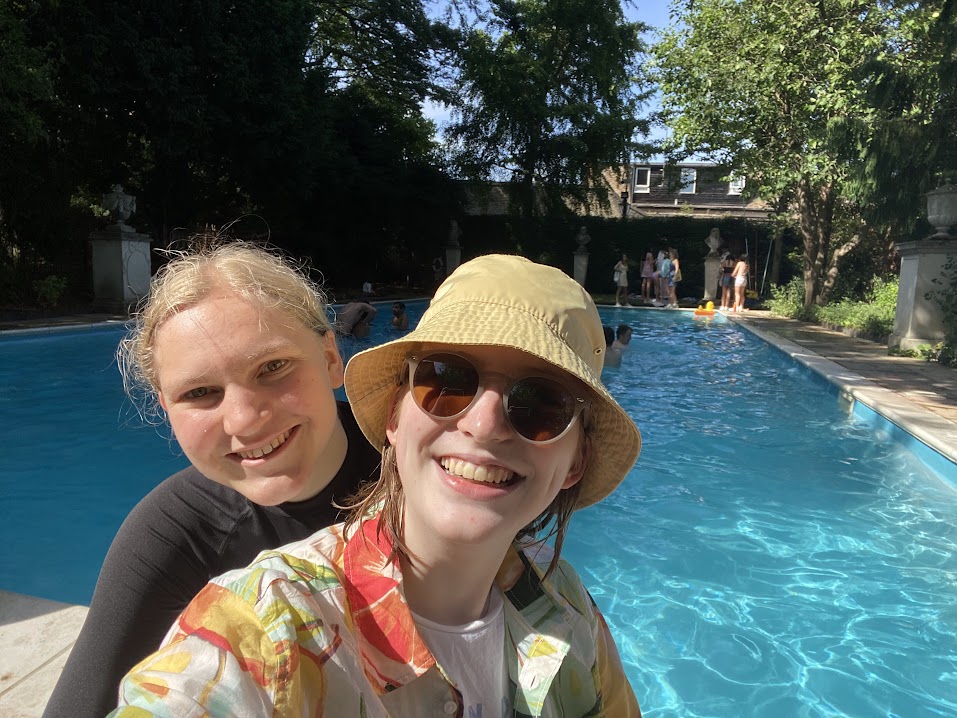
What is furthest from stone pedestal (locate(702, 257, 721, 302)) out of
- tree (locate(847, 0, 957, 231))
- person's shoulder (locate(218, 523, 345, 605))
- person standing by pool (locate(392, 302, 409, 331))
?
person's shoulder (locate(218, 523, 345, 605))

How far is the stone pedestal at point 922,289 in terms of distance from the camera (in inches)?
452

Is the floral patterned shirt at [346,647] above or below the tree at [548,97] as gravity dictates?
below

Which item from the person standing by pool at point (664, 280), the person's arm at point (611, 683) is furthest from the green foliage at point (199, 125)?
the person's arm at point (611, 683)

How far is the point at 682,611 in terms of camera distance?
445 cm

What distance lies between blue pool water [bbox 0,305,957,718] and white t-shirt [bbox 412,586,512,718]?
9.28 feet

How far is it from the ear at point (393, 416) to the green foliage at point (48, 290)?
15439mm

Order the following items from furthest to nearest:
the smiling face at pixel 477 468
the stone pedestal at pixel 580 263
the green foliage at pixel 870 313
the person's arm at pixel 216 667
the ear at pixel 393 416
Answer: the stone pedestal at pixel 580 263, the green foliage at pixel 870 313, the ear at pixel 393 416, the smiling face at pixel 477 468, the person's arm at pixel 216 667

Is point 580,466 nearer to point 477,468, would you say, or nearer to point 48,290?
point 477,468

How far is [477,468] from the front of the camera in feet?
3.84

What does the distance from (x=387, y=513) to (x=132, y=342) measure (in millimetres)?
1039

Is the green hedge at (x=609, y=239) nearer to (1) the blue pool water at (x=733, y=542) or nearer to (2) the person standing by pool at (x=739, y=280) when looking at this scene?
(2) the person standing by pool at (x=739, y=280)

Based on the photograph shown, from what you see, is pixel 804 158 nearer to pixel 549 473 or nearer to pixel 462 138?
pixel 462 138

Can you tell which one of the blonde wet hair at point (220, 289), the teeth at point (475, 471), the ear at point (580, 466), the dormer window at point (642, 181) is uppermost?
the dormer window at point (642, 181)

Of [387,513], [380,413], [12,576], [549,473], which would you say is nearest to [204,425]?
[380,413]
